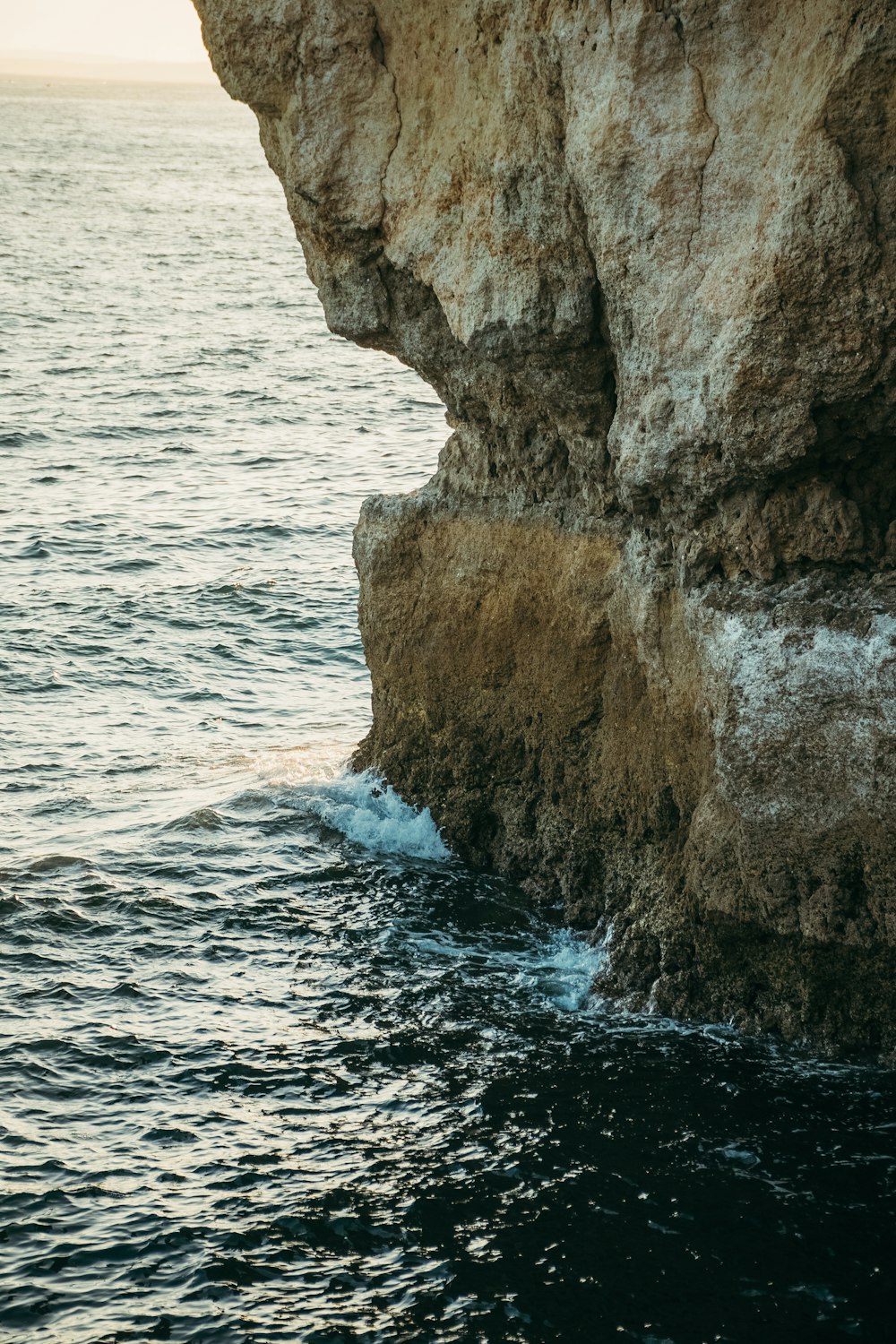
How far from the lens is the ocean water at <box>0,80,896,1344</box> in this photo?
8.80 metres

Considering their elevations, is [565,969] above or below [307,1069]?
above

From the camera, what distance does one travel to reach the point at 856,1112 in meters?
10.1

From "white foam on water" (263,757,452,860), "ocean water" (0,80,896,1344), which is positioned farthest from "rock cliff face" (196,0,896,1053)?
"ocean water" (0,80,896,1344)

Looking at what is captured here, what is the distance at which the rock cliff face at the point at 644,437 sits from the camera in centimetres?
1002

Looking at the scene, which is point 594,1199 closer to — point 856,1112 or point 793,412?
point 856,1112

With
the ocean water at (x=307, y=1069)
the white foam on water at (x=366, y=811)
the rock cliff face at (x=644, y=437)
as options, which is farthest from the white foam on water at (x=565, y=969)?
the white foam on water at (x=366, y=811)

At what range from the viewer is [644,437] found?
11180mm

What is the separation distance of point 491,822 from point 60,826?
4.30 meters

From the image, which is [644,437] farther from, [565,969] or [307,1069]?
[307,1069]

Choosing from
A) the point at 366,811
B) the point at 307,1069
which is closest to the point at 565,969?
the point at 307,1069

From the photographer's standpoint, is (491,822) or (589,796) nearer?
(589,796)

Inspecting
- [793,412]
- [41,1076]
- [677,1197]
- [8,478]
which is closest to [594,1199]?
[677,1197]

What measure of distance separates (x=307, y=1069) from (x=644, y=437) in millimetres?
5020

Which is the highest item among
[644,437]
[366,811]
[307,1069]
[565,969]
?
[644,437]
